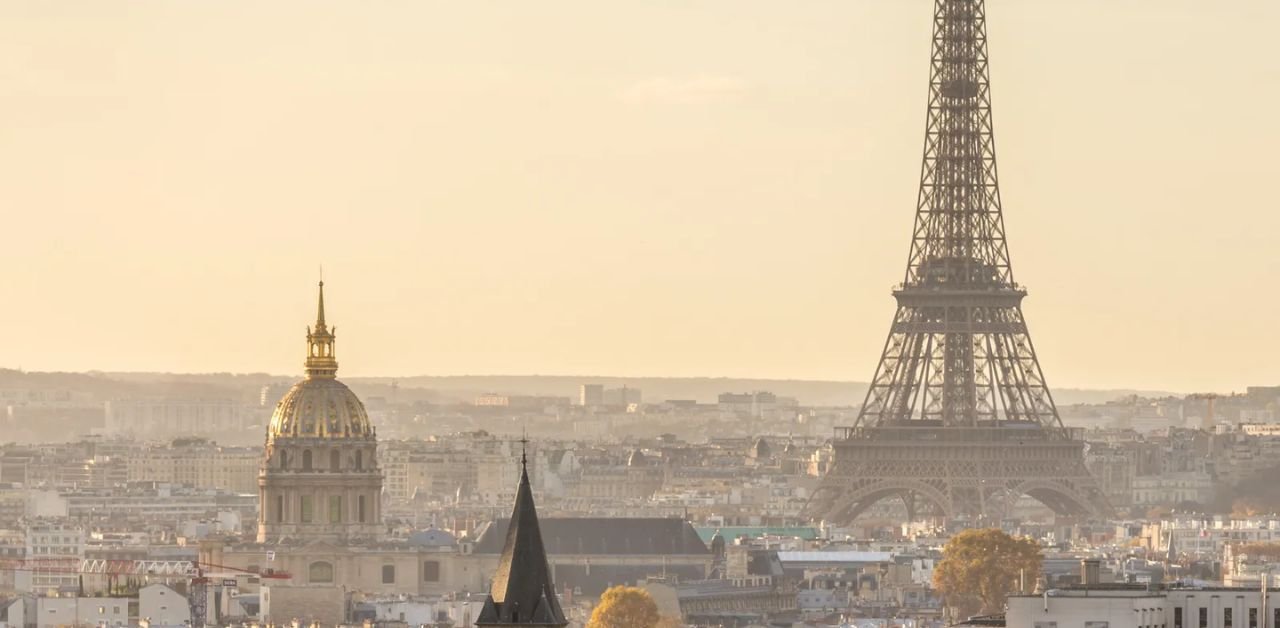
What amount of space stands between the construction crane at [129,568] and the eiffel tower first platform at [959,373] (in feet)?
91.1

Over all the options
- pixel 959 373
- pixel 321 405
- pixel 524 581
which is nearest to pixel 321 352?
pixel 321 405

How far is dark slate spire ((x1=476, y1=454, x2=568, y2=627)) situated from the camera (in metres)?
61.1

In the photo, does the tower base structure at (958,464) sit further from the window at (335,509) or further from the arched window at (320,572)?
the arched window at (320,572)

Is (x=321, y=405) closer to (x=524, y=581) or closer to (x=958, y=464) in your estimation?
(x=958, y=464)

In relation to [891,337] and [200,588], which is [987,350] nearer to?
[891,337]

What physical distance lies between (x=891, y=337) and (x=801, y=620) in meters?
48.8

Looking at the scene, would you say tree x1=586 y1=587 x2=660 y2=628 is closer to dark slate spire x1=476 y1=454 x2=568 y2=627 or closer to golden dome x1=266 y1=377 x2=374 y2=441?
golden dome x1=266 y1=377 x2=374 y2=441

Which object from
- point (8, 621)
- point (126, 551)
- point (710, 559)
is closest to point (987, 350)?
point (710, 559)

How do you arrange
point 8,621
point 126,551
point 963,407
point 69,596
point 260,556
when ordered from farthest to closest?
point 963,407 → point 126,551 → point 260,556 → point 69,596 → point 8,621

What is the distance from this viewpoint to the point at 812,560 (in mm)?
165000

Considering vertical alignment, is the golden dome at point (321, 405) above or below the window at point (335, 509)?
above

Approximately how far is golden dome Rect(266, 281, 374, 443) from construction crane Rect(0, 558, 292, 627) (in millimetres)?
4686

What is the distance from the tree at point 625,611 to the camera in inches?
4956

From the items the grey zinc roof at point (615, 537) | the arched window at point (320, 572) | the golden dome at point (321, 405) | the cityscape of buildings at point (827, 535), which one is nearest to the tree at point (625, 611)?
the cityscape of buildings at point (827, 535)
